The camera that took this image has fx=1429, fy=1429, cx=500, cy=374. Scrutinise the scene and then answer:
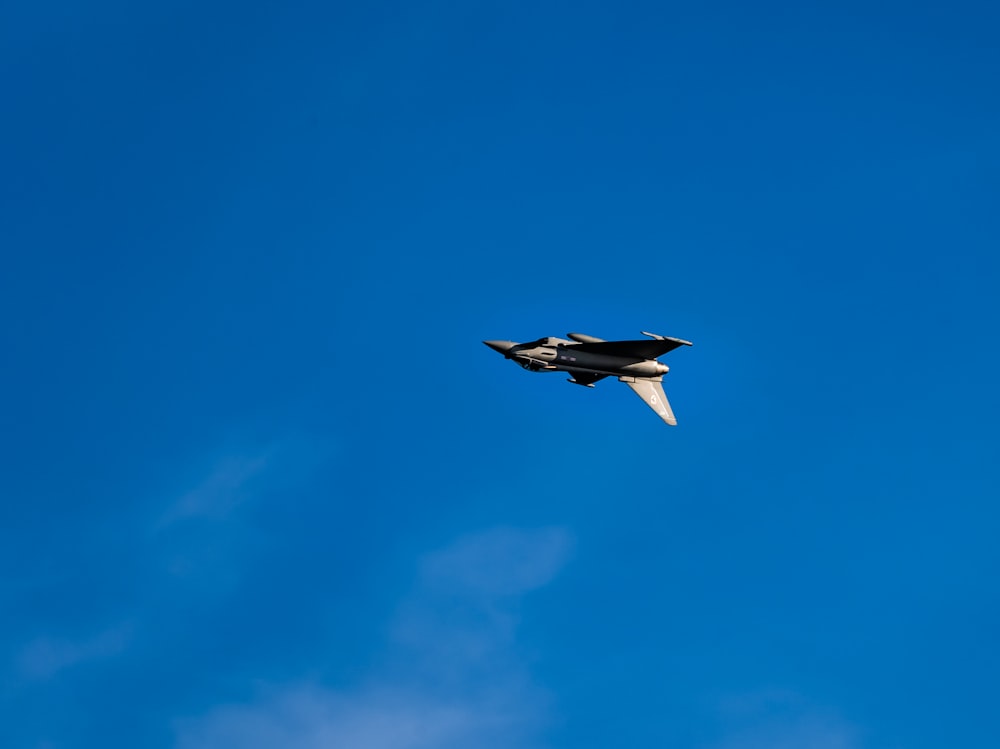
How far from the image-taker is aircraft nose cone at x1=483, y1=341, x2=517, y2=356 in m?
139

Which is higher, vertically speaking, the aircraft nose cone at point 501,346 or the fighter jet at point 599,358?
the aircraft nose cone at point 501,346

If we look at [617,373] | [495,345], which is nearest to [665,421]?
[617,373]

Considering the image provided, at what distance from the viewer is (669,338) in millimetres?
137875

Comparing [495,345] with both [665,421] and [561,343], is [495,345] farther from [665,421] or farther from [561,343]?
[665,421]

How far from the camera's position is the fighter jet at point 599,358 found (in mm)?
138250

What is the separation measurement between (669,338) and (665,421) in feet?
28.7

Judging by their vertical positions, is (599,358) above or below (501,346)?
below

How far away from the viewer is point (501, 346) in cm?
13950

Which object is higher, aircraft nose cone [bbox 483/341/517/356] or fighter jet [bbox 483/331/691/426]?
aircraft nose cone [bbox 483/341/517/356]

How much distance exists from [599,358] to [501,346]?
9619 millimetres

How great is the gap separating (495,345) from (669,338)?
1689 cm

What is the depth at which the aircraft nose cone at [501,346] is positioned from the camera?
139 meters

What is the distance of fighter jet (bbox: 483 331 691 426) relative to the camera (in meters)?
138

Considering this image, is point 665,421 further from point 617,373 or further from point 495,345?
point 495,345
